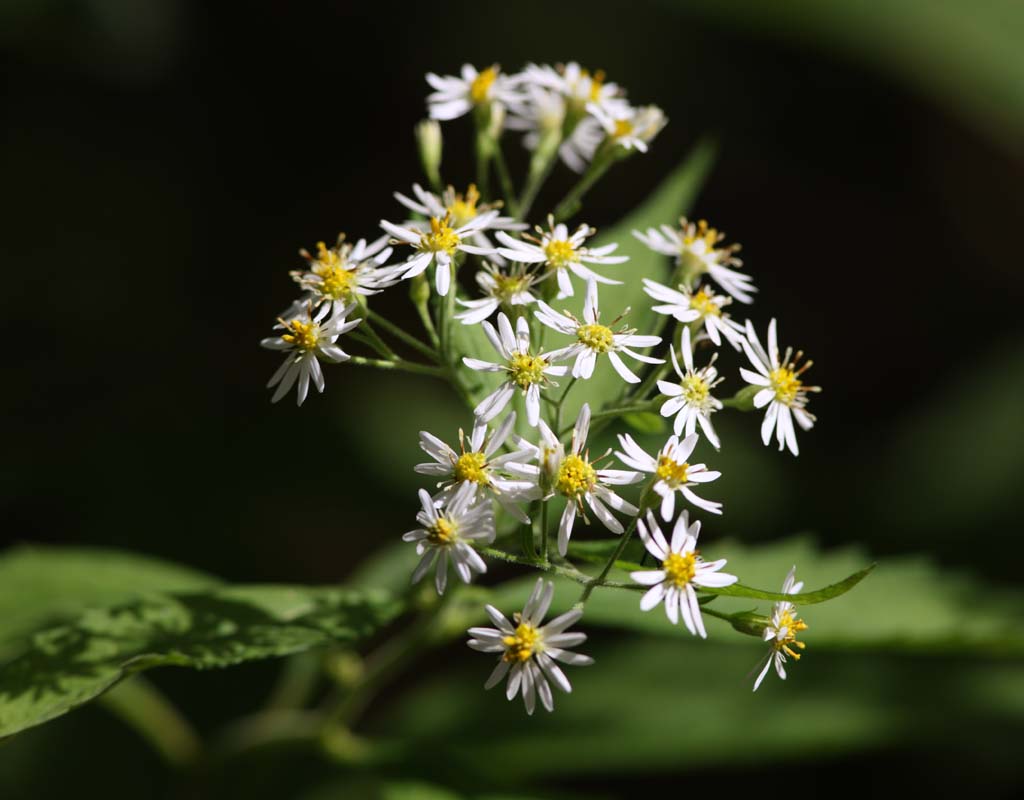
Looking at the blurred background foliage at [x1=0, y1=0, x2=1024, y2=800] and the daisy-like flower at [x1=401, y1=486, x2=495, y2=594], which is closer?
the daisy-like flower at [x1=401, y1=486, x2=495, y2=594]

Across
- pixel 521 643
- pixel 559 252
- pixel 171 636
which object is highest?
pixel 559 252

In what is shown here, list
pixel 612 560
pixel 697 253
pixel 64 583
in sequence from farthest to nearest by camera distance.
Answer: pixel 64 583, pixel 697 253, pixel 612 560

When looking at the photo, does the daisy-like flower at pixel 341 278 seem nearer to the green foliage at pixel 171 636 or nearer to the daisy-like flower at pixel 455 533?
the daisy-like flower at pixel 455 533

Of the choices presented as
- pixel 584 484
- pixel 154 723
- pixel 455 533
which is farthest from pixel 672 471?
pixel 154 723

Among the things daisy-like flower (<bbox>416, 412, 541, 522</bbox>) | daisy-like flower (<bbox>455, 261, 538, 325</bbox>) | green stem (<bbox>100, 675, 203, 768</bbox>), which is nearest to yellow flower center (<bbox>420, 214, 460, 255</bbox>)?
daisy-like flower (<bbox>455, 261, 538, 325</bbox>)

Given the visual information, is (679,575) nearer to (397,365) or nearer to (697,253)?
(397,365)

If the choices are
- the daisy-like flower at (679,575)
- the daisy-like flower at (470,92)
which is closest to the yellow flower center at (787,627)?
the daisy-like flower at (679,575)

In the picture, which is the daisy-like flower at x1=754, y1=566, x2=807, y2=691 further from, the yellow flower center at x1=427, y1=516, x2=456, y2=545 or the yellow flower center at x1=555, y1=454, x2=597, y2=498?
the yellow flower center at x1=427, y1=516, x2=456, y2=545

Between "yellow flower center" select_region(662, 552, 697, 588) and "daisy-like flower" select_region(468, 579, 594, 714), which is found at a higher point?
"yellow flower center" select_region(662, 552, 697, 588)

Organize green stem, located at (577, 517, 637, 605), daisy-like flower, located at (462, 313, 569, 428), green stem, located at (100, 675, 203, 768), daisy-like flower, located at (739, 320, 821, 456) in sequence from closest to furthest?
green stem, located at (577, 517, 637, 605) → daisy-like flower, located at (462, 313, 569, 428) → daisy-like flower, located at (739, 320, 821, 456) → green stem, located at (100, 675, 203, 768)
